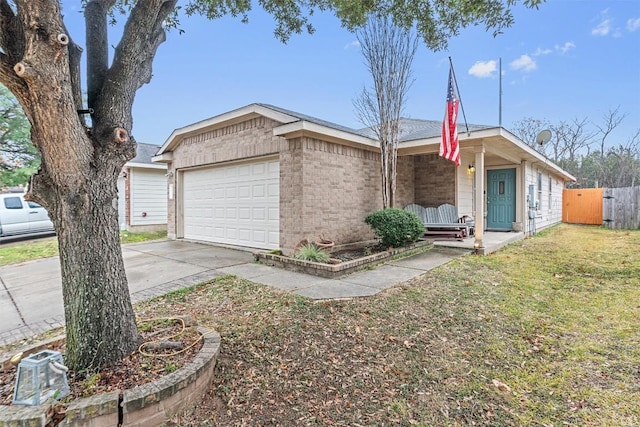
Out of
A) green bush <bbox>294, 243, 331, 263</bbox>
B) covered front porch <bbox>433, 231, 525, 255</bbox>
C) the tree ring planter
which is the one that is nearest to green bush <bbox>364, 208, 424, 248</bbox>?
the tree ring planter

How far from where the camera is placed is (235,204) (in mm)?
8383

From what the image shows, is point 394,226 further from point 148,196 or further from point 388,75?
point 148,196

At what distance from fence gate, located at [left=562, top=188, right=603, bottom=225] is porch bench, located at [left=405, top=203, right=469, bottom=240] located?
11.3 meters

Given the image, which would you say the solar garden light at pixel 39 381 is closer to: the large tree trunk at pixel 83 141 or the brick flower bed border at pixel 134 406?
the brick flower bed border at pixel 134 406

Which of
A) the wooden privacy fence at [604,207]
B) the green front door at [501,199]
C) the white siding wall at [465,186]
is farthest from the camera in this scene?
the wooden privacy fence at [604,207]

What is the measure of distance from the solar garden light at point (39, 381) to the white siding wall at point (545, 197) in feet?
40.5

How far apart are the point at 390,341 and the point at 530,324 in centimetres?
185

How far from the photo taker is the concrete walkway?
386 centimetres

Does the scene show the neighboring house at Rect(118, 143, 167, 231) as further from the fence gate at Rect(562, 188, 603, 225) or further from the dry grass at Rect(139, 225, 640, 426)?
the fence gate at Rect(562, 188, 603, 225)

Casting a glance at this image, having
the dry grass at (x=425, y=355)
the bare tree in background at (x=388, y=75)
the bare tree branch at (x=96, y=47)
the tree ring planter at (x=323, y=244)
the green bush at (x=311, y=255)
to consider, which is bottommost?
the dry grass at (x=425, y=355)

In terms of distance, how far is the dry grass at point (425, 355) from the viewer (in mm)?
2266

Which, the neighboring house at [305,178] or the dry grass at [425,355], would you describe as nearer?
the dry grass at [425,355]

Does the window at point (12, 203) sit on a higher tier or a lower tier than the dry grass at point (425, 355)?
higher

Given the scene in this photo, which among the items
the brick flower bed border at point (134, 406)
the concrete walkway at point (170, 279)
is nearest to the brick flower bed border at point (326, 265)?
the concrete walkway at point (170, 279)
